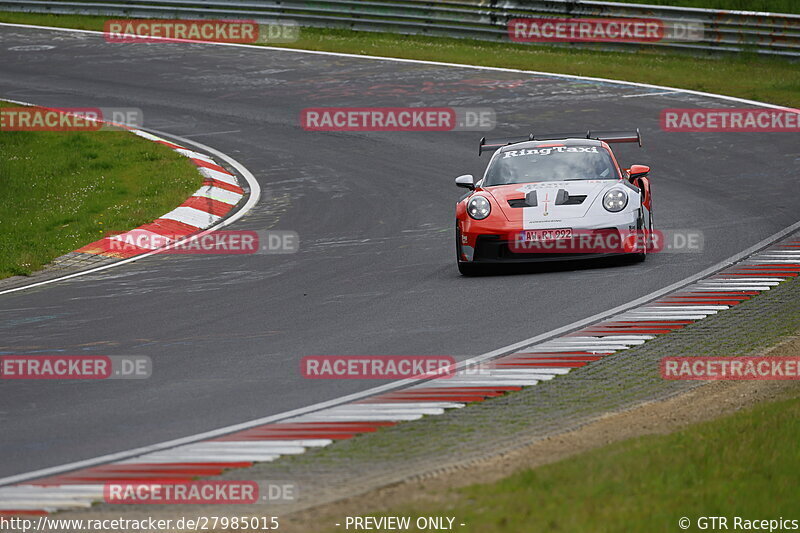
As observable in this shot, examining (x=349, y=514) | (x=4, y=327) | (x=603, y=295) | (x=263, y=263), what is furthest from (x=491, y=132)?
(x=349, y=514)

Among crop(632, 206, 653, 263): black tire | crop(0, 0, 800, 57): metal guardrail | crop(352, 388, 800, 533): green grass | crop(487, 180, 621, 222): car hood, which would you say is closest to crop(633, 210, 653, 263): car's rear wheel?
crop(632, 206, 653, 263): black tire

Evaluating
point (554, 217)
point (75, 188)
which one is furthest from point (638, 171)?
point (75, 188)

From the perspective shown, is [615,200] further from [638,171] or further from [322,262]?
[322,262]

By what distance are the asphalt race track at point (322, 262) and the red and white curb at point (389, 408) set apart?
31 centimetres

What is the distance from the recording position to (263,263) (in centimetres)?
1345

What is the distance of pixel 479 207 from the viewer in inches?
482

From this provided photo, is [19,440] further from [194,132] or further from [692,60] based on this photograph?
[692,60]

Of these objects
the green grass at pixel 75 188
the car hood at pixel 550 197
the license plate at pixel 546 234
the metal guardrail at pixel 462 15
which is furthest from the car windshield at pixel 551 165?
the metal guardrail at pixel 462 15

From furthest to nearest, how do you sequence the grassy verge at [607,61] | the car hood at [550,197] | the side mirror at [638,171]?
the grassy verge at [607,61], the side mirror at [638,171], the car hood at [550,197]

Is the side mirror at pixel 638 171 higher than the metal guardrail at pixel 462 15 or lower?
lower

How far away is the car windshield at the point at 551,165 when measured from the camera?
42.3 ft

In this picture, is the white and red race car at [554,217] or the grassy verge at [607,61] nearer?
the white and red race car at [554,217]

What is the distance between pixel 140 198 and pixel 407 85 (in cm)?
838

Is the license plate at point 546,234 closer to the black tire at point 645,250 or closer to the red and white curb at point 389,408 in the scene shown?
the black tire at point 645,250
